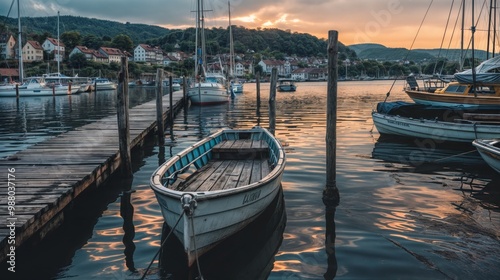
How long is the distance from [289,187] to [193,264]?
5379mm

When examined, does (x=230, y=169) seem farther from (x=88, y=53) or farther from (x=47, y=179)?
(x=88, y=53)

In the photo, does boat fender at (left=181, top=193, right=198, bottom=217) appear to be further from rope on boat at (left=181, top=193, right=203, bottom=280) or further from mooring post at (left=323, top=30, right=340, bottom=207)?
mooring post at (left=323, top=30, right=340, bottom=207)

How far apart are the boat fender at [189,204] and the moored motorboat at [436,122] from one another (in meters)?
13.1

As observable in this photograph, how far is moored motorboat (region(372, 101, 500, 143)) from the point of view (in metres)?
15.7

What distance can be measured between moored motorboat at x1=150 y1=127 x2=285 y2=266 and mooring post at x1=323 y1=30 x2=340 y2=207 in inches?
43.8

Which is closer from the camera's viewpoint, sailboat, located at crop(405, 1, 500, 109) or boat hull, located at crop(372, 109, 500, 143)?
boat hull, located at crop(372, 109, 500, 143)

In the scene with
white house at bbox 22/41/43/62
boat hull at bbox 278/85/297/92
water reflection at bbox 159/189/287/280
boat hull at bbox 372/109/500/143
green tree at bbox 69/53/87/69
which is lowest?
water reflection at bbox 159/189/287/280

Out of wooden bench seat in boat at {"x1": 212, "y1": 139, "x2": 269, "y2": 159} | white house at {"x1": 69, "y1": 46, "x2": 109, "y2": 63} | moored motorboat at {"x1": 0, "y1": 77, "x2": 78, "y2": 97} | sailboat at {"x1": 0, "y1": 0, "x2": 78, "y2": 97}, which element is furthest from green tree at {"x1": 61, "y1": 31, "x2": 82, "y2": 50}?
wooden bench seat in boat at {"x1": 212, "y1": 139, "x2": 269, "y2": 159}

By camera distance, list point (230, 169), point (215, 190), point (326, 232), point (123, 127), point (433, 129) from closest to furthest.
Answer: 1. point (215, 190)
2. point (326, 232)
3. point (230, 169)
4. point (123, 127)
5. point (433, 129)

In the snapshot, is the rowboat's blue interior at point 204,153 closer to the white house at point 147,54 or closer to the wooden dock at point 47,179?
the wooden dock at point 47,179

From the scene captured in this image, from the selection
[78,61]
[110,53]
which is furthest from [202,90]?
[110,53]

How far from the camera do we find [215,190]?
7.31 metres

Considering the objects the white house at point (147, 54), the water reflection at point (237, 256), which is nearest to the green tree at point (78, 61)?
the white house at point (147, 54)

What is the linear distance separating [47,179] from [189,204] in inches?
177
